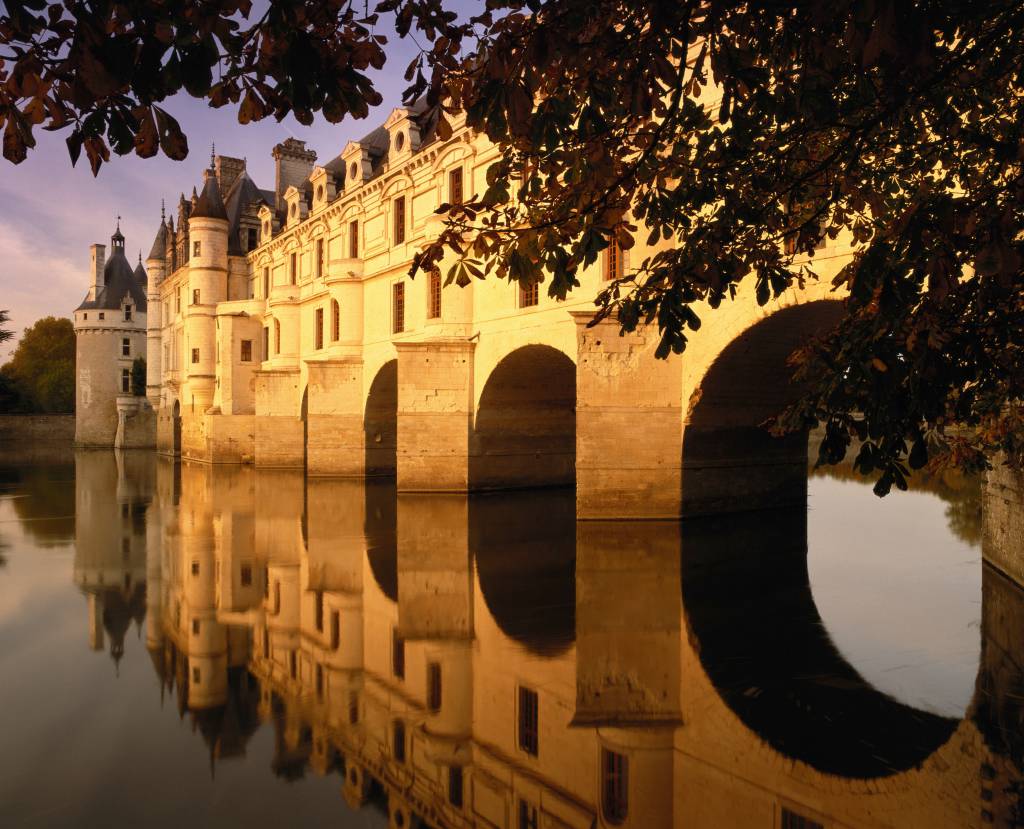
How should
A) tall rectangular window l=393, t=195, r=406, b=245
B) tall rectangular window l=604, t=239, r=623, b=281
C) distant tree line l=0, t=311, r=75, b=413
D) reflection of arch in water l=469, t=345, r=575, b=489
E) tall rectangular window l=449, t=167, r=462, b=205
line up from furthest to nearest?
1. distant tree line l=0, t=311, r=75, b=413
2. tall rectangular window l=393, t=195, r=406, b=245
3. tall rectangular window l=449, t=167, r=462, b=205
4. reflection of arch in water l=469, t=345, r=575, b=489
5. tall rectangular window l=604, t=239, r=623, b=281

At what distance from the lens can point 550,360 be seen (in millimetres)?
20109

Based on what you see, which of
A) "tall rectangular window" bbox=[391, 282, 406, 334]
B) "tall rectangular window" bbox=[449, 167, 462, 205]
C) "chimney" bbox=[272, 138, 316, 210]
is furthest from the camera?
"chimney" bbox=[272, 138, 316, 210]

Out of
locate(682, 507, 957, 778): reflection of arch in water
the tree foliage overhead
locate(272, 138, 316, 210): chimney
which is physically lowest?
locate(682, 507, 957, 778): reflection of arch in water

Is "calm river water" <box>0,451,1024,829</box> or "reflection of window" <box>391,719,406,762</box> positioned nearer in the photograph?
"calm river water" <box>0,451,1024,829</box>

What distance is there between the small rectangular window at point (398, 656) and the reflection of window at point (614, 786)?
2.52m

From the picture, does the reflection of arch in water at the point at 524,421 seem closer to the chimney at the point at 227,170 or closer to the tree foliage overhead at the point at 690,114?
the tree foliage overhead at the point at 690,114

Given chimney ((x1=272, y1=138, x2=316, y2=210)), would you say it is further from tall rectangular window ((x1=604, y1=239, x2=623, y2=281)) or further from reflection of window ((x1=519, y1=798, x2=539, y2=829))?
reflection of window ((x1=519, y1=798, x2=539, y2=829))

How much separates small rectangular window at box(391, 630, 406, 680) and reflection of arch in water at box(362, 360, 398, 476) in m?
18.2

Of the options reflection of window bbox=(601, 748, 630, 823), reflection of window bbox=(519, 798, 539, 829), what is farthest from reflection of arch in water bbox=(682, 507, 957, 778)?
reflection of window bbox=(519, 798, 539, 829)

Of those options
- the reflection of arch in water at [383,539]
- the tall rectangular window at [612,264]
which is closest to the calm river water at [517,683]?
the reflection of arch in water at [383,539]

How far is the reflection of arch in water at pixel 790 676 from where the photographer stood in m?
5.55

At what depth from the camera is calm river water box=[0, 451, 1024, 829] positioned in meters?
5.01

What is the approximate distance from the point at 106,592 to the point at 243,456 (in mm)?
23933

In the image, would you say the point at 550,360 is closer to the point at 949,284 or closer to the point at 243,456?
the point at 949,284
